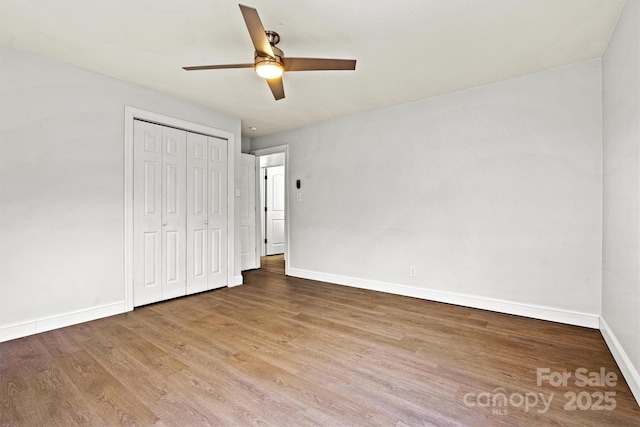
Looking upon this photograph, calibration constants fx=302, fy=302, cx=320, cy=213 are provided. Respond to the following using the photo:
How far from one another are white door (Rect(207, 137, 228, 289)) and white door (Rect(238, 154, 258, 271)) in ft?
3.38

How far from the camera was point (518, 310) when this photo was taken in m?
3.13

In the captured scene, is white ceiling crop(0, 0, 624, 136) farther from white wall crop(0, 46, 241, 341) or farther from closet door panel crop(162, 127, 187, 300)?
closet door panel crop(162, 127, 187, 300)

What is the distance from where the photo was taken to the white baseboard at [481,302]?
2.85 meters

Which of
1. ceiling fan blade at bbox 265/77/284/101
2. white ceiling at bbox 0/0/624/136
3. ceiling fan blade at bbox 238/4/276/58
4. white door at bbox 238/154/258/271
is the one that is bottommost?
white door at bbox 238/154/258/271

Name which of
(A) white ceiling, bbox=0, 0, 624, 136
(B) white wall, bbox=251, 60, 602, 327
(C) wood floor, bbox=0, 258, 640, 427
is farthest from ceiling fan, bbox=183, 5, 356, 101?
(C) wood floor, bbox=0, 258, 640, 427

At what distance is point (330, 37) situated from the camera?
2408mm

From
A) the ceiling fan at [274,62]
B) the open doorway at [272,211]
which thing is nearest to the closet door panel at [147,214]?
the ceiling fan at [274,62]

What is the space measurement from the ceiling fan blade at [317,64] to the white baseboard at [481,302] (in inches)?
109

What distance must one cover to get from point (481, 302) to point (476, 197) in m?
1.17

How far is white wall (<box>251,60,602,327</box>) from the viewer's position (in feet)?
9.34

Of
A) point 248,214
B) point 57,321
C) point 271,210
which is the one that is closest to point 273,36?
point 57,321

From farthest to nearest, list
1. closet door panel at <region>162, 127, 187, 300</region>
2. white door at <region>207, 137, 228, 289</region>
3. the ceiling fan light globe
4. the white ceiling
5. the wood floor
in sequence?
1. white door at <region>207, 137, 228, 289</region>
2. closet door panel at <region>162, 127, 187, 300</region>
3. the ceiling fan light globe
4. the white ceiling
5. the wood floor

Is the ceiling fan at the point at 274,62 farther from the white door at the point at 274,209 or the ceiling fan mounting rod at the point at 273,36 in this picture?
the white door at the point at 274,209

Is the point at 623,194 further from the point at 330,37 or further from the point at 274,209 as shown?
the point at 274,209
